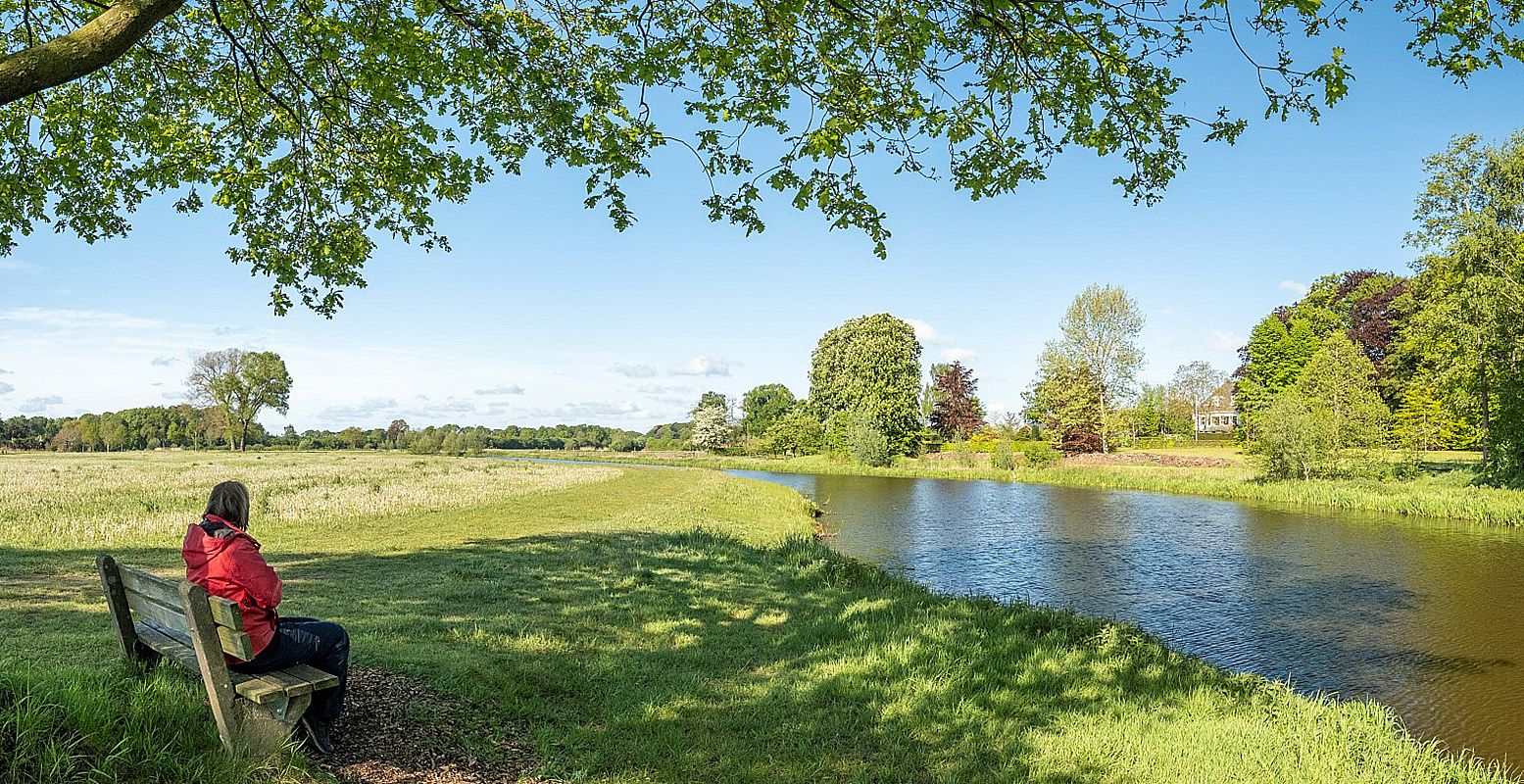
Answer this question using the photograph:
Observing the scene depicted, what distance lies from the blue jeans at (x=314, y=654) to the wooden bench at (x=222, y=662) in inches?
2.5

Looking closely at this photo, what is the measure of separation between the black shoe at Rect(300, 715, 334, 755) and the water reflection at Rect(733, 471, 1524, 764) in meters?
11.0

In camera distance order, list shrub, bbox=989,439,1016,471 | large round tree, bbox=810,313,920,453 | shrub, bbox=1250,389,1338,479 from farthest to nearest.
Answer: large round tree, bbox=810,313,920,453 < shrub, bbox=989,439,1016,471 < shrub, bbox=1250,389,1338,479

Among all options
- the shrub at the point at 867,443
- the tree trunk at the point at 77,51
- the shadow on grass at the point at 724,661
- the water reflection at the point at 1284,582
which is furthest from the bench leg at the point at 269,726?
the shrub at the point at 867,443

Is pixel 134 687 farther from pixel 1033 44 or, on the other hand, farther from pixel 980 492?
pixel 980 492

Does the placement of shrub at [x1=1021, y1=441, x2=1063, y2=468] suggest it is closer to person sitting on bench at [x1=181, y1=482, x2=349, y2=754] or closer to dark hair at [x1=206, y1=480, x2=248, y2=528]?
person sitting on bench at [x1=181, y1=482, x2=349, y2=754]

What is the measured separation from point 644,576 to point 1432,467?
138ft

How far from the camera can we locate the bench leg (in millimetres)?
4336

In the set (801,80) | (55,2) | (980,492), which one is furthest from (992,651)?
(980,492)

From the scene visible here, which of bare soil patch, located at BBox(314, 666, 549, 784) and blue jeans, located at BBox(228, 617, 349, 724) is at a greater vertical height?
blue jeans, located at BBox(228, 617, 349, 724)

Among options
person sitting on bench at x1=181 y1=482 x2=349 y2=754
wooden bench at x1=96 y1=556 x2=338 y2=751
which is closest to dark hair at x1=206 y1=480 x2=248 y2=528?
person sitting on bench at x1=181 y1=482 x2=349 y2=754

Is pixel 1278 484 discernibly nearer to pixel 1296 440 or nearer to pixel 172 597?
pixel 1296 440

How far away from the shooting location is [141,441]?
11131 cm

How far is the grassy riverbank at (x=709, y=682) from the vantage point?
4.53 meters

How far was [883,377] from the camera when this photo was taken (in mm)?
65000
